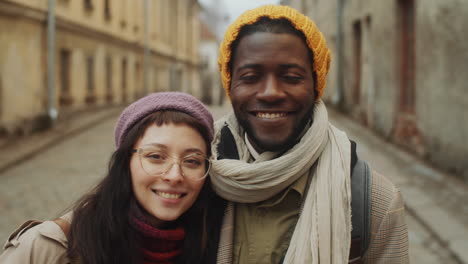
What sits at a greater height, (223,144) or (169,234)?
(223,144)

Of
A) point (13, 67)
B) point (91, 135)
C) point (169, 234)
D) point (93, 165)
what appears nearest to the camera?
point (169, 234)

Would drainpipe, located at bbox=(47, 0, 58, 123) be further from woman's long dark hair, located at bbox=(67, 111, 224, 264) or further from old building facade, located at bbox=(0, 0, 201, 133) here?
woman's long dark hair, located at bbox=(67, 111, 224, 264)

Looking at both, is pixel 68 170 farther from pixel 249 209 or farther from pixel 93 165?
pixel 249 209

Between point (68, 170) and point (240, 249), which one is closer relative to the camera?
point (240, 249)

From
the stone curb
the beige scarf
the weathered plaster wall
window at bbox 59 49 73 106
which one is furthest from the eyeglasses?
window at bbox 59 49 73 106

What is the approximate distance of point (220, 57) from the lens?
2.12 meters

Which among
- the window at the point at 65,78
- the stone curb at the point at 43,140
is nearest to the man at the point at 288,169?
the stone curb at the point at 43,140

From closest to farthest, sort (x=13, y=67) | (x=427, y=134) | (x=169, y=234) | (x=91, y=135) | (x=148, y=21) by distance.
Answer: (x=169, y=234), (x=427, y=134), (x=13, y=67), (x=91, y=135), (x=148, y=21)

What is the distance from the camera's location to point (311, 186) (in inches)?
75.4

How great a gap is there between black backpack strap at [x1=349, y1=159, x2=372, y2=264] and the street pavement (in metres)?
2.00

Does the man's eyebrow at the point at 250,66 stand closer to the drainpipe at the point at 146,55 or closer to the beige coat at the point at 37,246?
the beige coat at the point at 37,246

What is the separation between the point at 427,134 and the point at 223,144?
7.22 m

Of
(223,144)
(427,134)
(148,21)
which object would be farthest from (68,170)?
(148,21)

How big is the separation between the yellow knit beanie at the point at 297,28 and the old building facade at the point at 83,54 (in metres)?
9.90
